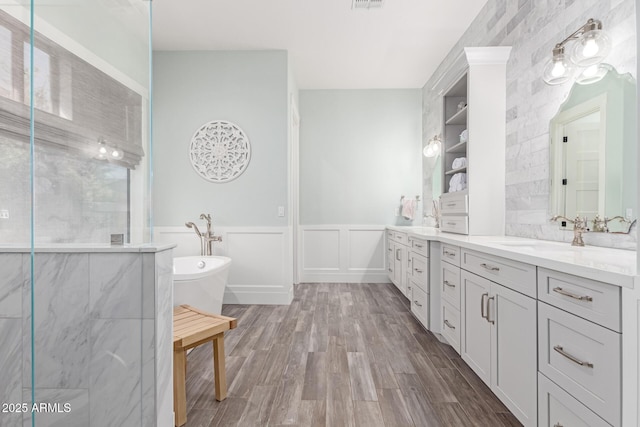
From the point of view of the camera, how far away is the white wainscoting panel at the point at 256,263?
144 inches

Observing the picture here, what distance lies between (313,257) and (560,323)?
3.71 m

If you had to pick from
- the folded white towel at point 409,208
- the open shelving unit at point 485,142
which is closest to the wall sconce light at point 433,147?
the folded white towel at point 409,208

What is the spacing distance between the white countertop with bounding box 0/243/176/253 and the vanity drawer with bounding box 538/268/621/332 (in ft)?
4.99

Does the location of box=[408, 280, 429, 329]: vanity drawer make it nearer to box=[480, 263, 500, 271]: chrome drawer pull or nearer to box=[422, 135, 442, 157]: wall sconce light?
box=[480, 263, 500, 271]: chrome drawer pull

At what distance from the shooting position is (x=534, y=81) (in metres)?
2.24

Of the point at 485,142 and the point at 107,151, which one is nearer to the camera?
the point at 107,151

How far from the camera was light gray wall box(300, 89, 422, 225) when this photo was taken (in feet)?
15.6

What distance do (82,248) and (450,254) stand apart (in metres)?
2.14

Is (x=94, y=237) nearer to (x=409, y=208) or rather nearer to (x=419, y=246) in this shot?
(x=419, y=246)

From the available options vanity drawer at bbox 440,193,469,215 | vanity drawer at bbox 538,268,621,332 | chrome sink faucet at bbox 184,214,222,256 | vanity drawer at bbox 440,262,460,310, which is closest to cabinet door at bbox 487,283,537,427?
vanity drawer at bbox 538,268,621,332

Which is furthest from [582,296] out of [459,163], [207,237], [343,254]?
[343,254]

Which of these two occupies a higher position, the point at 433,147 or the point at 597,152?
the point at 433,147

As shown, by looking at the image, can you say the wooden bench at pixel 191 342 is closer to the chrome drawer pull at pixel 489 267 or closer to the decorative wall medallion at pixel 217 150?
the chrome drawer pull at pixel 489 267

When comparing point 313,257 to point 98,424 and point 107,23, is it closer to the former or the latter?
point 98,424
